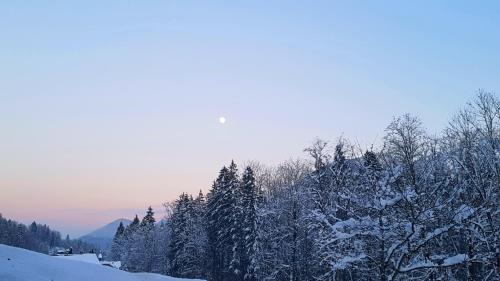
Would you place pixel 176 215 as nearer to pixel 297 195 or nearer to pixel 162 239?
pixel 162 239

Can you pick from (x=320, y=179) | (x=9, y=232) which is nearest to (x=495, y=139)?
(x=320, y=179)

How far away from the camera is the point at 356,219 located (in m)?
15.6

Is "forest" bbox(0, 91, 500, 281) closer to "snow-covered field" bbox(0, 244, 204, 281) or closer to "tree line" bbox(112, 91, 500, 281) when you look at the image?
"tree line" bbox(112, 91, 500, 281)

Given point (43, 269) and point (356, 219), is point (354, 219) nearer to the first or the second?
point (356, 219)

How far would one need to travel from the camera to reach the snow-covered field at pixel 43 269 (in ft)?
62.4

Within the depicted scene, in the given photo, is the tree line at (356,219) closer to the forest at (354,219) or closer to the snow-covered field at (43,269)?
the forest at (354,219)

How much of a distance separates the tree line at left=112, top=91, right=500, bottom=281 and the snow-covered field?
12.6m

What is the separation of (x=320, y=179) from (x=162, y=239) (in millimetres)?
57916

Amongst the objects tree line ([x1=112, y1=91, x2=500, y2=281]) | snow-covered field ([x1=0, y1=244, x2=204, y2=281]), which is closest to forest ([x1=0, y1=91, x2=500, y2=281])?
tree line ([x1=112, y1=91, x2=500, y2=281])

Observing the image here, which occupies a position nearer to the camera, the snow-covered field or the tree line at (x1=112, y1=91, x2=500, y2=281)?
the tree line at (x1=112, y1=91, x2=500, y2=281)

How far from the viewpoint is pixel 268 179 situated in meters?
67.6

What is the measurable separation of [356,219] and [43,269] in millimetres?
15545

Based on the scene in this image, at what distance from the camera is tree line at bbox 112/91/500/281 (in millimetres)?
14195

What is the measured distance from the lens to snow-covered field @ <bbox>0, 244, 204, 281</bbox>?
1902 centimetres
